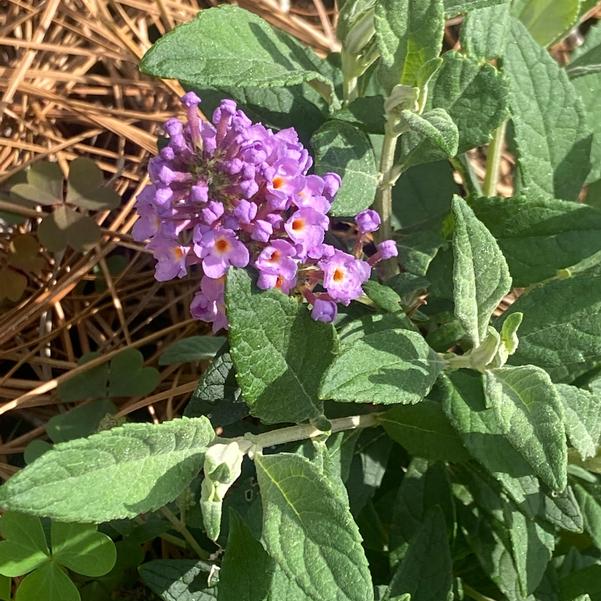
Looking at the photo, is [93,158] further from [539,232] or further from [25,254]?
[539,232]

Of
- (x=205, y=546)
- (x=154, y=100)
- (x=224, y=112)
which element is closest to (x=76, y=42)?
(x=154, y=100)

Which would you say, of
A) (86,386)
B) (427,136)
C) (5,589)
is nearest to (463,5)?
(427,136)

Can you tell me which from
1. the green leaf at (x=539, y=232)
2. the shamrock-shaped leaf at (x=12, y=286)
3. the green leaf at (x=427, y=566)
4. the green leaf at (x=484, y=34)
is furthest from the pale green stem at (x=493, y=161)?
the shamrock-shaped leaf at (x=12, y=286)

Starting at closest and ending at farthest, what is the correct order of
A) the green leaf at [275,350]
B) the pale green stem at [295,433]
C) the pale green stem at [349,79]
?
the green leaf at [275,350] → the pale green stem at [295,433] → the pale green stem at [349,79]

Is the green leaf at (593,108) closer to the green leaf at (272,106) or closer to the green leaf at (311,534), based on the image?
the green leaf at (272,106)

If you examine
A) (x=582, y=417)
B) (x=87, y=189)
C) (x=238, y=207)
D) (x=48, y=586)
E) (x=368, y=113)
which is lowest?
(x=48, y=586)

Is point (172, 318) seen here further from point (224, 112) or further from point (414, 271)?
point (224, 112)
